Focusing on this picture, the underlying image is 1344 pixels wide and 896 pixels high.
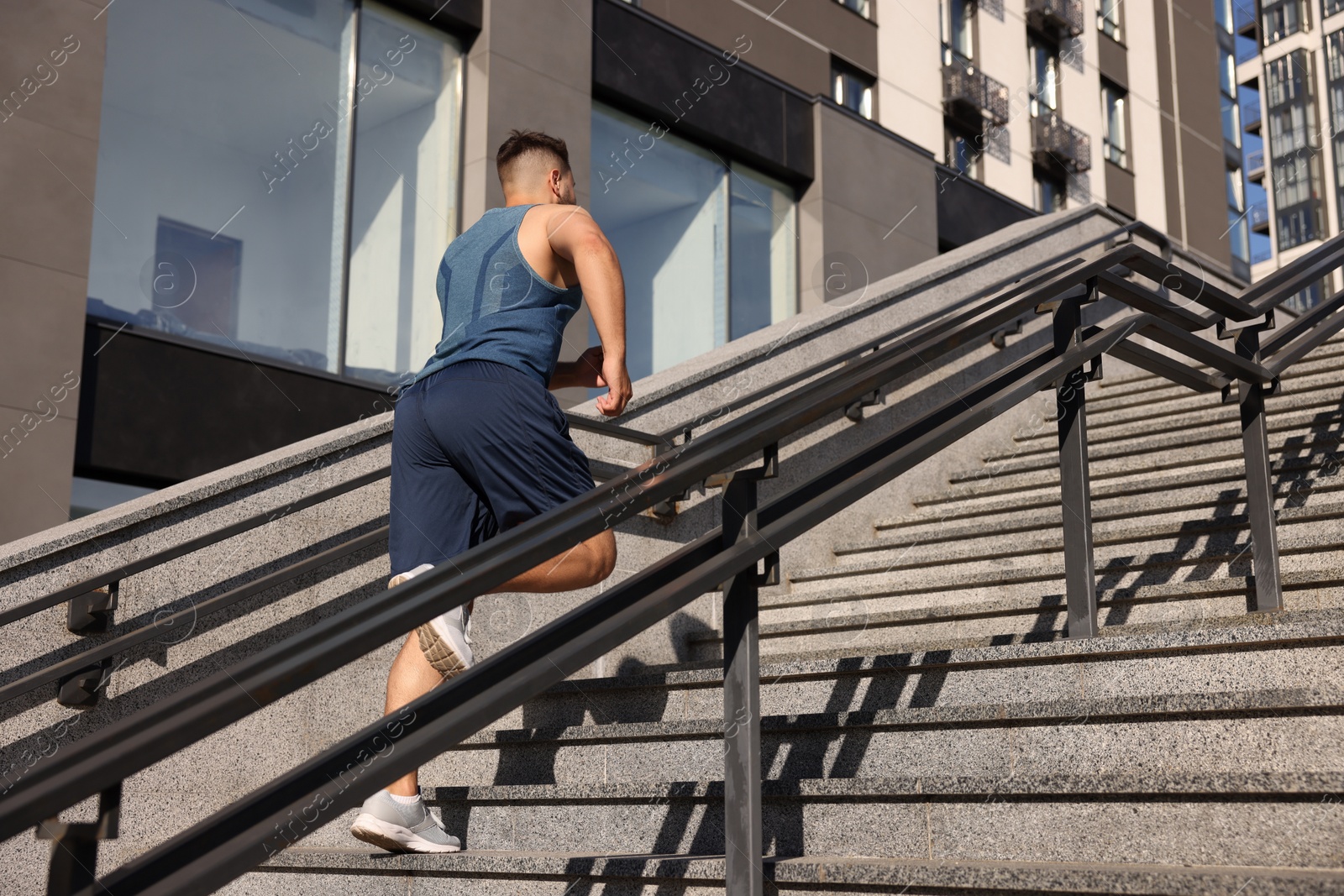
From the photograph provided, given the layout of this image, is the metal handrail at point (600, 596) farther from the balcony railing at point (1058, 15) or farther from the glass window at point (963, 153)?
the balcony railing at point (1058, 15)

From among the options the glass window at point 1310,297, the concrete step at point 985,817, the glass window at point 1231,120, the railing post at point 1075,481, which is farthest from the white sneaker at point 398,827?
the glass window at point 1310,297

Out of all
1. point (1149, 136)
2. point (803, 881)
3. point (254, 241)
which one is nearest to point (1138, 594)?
point (803, 881)

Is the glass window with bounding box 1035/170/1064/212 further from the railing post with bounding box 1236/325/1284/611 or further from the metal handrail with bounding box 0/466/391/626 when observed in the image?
the metal handrail with bounding box 0/466/391/626

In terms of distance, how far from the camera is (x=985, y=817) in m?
2.72

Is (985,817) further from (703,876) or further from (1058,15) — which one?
(1058,15)

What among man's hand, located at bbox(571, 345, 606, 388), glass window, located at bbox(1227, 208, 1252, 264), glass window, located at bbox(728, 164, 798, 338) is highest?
glass window, located at bbox(1227, 208, 1252, 264)

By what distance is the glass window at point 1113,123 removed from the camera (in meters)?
22.7

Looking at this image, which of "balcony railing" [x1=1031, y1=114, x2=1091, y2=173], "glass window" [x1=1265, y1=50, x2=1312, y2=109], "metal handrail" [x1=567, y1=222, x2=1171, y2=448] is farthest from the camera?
"glass window" [x1=1265, y1=50, x2=1312, y2=109]

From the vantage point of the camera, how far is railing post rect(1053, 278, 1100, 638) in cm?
362

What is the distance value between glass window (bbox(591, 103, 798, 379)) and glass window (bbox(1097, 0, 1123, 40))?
11683 millimetres

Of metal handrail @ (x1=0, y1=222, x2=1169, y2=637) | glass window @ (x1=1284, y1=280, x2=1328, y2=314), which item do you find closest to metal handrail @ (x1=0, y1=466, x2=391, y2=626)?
metal handrail @ (x1=0, y1=222, x2=1169, y2=637)

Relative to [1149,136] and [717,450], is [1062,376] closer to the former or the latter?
[717,450]

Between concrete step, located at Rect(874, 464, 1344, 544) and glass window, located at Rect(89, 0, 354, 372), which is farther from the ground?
glass window, located at Rect(89, 0, 354, 372)

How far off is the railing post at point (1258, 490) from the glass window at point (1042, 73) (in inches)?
711
